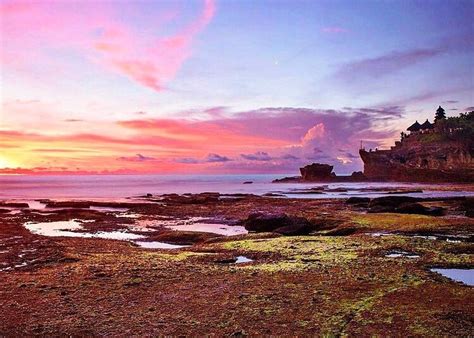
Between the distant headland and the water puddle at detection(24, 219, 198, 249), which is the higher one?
the distant headland

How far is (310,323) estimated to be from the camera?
12.4 m

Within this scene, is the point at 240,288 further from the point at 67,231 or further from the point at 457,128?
the point at 457,128

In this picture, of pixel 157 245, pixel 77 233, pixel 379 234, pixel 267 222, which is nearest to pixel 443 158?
pixel 267 222

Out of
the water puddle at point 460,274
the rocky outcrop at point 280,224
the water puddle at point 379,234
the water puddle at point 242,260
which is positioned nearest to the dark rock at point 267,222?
the rocky outcrop at point 280,224

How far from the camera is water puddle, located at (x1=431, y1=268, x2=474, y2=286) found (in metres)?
17.8

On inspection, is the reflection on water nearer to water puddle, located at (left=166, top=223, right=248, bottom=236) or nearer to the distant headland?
water puddle, located at (left=166, top=223, right=248, bottom=236)

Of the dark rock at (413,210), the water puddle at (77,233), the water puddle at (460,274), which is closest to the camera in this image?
the water puddle at (460,274)

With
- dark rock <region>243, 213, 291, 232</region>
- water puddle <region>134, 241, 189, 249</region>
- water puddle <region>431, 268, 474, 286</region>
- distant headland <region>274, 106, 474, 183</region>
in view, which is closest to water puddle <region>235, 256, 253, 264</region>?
water puddle <region>134, 241, 189, 249</region>

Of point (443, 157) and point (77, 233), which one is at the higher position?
point (443, 157)

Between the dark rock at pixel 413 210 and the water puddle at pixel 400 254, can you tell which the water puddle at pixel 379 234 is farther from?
the dark rock at pixel 413 210

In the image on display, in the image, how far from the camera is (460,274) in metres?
18.9

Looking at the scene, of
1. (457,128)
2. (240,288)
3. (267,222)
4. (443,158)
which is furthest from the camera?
(457,128)

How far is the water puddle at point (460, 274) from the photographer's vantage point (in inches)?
701

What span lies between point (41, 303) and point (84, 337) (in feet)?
12.9
